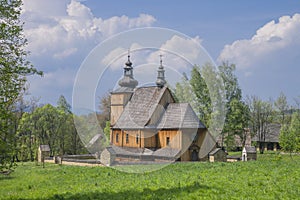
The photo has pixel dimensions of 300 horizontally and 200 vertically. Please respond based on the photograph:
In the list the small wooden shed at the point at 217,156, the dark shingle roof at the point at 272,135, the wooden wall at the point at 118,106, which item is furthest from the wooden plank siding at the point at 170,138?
the dark shingle roof at the point at 272,135

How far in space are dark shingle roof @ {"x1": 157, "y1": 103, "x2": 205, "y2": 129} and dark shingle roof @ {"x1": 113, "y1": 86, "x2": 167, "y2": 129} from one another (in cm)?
162

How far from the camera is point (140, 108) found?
108ft

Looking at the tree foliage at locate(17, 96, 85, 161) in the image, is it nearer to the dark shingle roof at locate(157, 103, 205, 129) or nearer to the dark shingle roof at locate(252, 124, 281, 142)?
the dark shingle roof at locate(157, 103, 205, 129)

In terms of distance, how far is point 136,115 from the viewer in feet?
113

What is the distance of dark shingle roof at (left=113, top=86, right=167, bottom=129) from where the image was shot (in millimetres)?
32750

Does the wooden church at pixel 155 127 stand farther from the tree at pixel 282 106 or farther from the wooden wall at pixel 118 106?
the tree at pixel 282 106

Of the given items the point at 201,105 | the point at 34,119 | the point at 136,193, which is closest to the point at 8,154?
the point at 136,193

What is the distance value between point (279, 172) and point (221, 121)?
24.1 m

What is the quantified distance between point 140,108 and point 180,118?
4.33m

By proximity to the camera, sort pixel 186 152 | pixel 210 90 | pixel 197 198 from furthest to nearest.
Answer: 1. pixel 210 90
2. pixel 186 152
3. pixel 197 198

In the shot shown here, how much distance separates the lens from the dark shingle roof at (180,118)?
1324 inches

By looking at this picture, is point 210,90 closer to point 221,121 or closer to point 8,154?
point 221,121

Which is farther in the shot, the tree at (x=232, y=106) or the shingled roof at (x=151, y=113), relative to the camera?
the tree at (x=232, y=106)

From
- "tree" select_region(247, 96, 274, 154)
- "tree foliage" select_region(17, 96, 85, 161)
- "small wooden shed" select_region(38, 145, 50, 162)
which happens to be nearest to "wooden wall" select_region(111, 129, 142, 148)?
"small wooden shed" select_region(38, 145, 50, 162)
